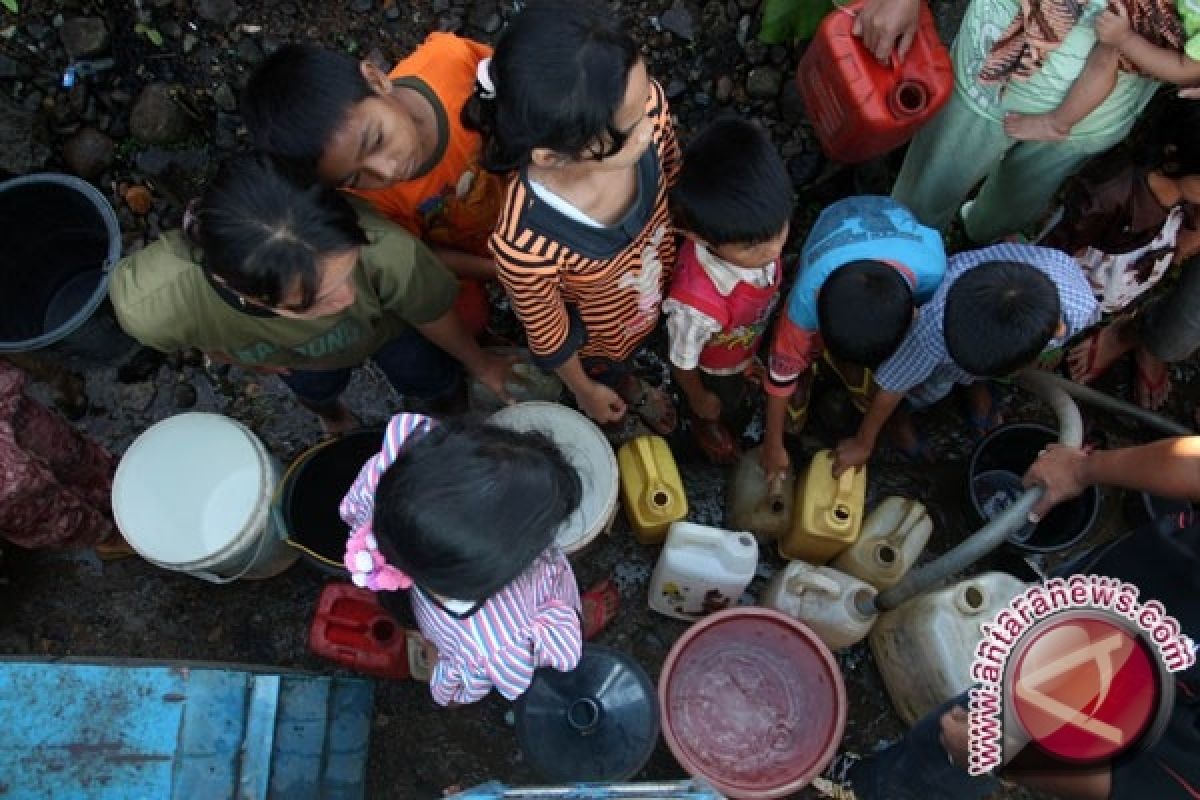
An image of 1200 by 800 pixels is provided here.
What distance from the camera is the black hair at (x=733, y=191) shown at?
202 cm

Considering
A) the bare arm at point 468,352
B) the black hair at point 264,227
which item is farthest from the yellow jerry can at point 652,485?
the black hair at point 264,227

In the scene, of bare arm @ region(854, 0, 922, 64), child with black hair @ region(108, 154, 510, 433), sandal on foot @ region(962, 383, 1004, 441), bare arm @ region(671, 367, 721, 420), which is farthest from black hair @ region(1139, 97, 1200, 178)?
child with black hair @ region(108, 154, 510, 433)

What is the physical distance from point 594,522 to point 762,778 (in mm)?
852

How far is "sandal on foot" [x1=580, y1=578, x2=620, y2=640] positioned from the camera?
2.82 meters

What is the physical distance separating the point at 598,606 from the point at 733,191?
147 cm

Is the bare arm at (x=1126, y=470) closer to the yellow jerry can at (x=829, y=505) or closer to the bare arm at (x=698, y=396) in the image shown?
the yellow jerry can at (x=829, y=505)

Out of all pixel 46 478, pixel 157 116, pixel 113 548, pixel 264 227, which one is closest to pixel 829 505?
pixel 264 227

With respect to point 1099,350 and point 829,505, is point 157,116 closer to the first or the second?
point 829,505

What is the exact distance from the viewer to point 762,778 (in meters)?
2.40

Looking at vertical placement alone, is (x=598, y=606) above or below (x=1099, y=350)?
below

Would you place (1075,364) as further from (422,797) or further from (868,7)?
(422,797)

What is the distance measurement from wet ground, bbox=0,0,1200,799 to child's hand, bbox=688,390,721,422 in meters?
0.22

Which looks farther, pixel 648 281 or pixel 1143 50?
pixel 648 281

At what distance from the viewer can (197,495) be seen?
2.50 m
